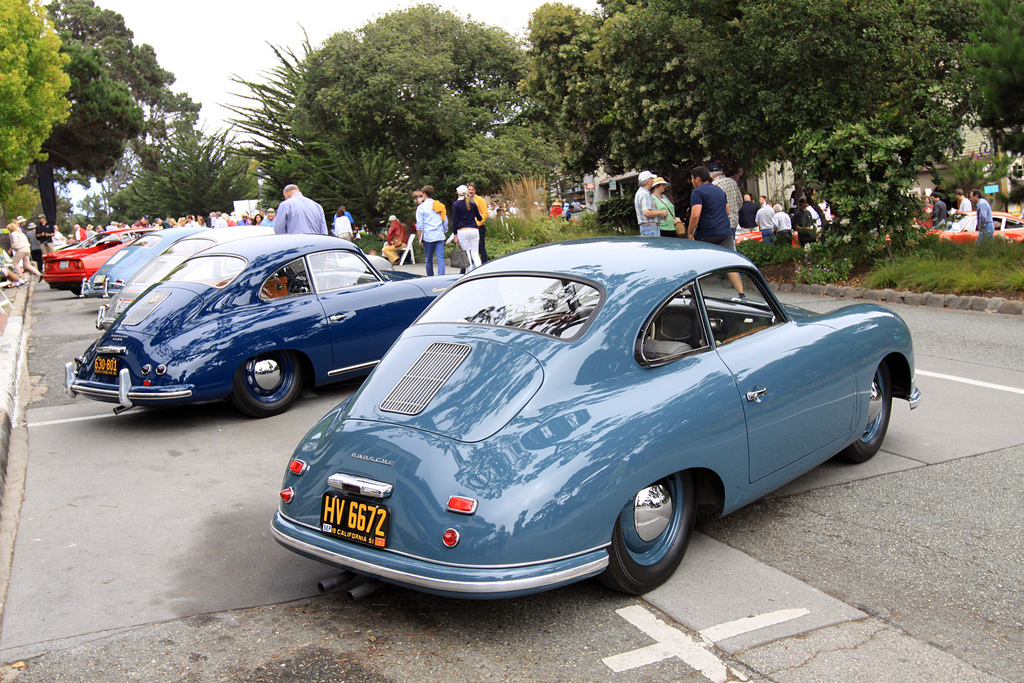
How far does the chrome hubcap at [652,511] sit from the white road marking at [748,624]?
0.51 meters

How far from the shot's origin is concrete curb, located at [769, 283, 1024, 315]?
11.3m

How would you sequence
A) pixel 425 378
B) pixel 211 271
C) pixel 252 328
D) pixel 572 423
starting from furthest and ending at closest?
pixel 211 271 < pixel 252 328 < pixel 425 378 < pixel 572 423

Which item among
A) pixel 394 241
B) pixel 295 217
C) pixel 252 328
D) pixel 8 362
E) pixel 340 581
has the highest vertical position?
pixel 295 217

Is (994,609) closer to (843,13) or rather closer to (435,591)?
(435,591)

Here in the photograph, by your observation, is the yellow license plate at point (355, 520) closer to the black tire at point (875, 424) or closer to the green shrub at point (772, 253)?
the black tire at point (875, 424)

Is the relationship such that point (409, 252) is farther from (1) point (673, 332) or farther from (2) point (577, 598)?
(2) point (577, 598)

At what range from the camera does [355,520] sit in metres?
3.63

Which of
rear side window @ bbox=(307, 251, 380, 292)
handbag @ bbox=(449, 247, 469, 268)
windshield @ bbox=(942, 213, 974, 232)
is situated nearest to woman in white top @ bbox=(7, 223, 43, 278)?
handbag @ bbox=(449, 247, 469, 268)

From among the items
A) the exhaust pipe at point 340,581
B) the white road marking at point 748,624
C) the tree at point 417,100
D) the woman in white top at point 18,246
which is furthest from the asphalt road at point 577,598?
the tree at point 417,100

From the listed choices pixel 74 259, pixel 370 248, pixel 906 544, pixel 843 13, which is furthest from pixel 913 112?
pixel 74 259

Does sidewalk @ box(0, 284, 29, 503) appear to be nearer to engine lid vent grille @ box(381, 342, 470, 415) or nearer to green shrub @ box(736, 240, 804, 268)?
engine lid vent grille @ box(381, 342, 470, 415)

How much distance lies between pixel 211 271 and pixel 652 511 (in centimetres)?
548

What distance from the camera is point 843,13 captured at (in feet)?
49.1

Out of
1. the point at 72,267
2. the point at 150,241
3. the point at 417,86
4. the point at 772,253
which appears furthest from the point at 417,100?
the point at 772,253
